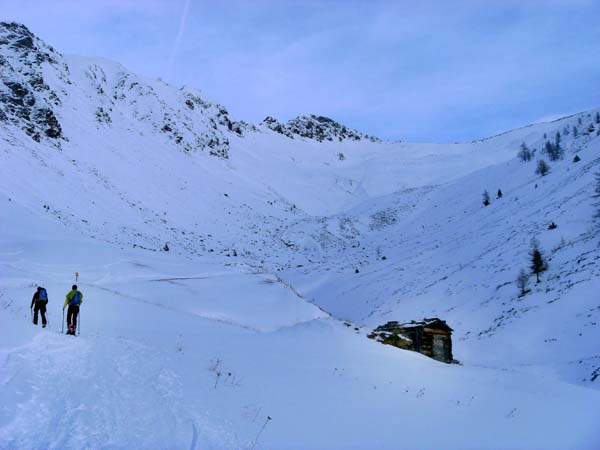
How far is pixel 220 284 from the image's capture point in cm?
2898

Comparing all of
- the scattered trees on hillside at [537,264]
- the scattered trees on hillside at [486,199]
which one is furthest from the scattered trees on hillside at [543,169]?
the scattered trees on hillside at [537,264]

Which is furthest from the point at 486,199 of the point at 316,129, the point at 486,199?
the point at 316,129

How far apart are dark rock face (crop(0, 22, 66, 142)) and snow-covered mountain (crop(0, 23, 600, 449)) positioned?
260 millimetres

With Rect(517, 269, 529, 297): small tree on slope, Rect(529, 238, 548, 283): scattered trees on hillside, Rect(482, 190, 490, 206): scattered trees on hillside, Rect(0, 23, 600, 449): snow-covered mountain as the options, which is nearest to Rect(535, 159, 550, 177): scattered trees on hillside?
Rect(0, 23, 600, 449): snow-covered mountain

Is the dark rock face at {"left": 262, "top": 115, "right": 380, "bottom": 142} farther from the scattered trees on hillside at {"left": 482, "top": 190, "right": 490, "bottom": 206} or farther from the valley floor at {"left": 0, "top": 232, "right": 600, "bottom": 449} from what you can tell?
the valley floor at {"left": 0, "top": 232, "right": 600, "bottom": 449}

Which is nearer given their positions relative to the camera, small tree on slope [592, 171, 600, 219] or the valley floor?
the valley floor

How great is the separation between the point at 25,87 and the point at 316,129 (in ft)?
338

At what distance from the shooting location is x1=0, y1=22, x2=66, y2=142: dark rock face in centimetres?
4681

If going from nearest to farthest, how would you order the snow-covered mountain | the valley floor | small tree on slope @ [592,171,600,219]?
the valley floor
the snow-covered mountain
small tree on slope @ [592,171,600,219]

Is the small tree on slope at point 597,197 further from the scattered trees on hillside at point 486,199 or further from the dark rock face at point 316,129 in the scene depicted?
the dark rock face at point 316,129

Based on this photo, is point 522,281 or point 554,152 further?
point 554,152

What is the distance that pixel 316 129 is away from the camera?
145500 mm

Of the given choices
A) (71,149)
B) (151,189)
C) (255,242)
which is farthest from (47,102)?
(255,242)

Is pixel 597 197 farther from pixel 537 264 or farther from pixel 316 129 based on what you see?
pixel 316 129
